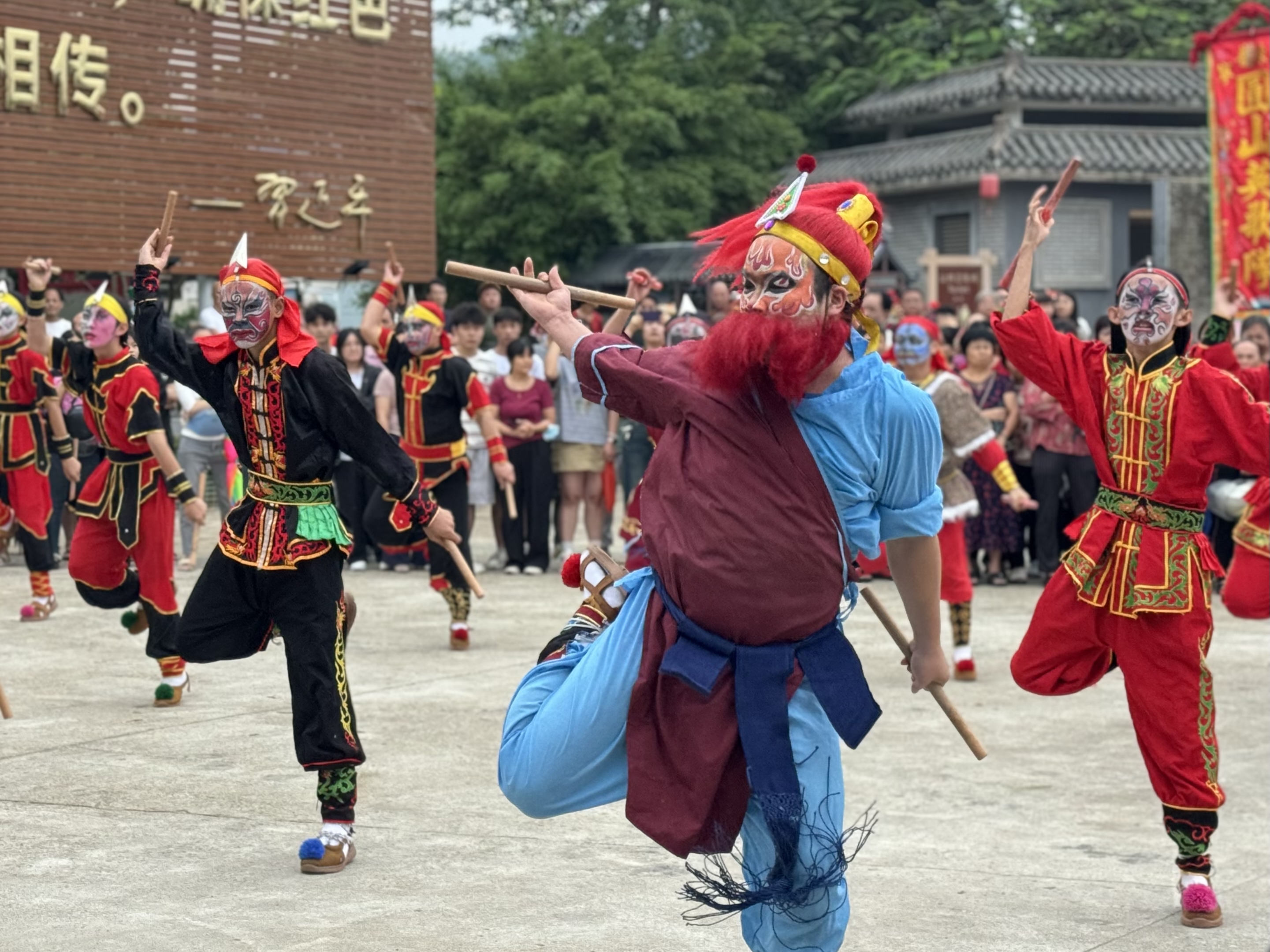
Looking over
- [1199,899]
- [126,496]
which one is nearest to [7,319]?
[126,496]

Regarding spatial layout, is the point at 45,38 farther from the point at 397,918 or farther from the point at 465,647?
the point at 397,918

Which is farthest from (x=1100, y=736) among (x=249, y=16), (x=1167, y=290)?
(x=249, y=16)

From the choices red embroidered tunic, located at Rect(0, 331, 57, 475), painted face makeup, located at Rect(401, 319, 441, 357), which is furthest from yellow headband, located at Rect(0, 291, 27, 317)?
painted face makeup, located at Rect(401, 319, 441, 357)

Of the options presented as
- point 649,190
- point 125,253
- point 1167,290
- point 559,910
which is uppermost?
point 649,190

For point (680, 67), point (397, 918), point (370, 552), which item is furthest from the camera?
point (680, 67)

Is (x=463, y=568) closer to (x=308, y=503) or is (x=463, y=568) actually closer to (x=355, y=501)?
(x=308, y=503)

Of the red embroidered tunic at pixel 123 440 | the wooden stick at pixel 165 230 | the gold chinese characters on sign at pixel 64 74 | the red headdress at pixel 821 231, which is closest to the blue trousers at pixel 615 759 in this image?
the red headdress at pixel 821 231

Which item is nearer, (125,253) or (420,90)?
(125,253)

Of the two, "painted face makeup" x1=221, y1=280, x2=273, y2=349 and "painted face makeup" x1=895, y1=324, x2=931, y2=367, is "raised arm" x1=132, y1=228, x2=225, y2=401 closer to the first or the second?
"painted face makeup" x1=221, y1=280, x2=273, y2=349

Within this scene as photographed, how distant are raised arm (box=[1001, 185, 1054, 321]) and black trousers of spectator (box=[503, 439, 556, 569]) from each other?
7496 mm

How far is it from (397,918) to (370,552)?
28.8ft

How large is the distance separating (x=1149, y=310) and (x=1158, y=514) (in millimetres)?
637

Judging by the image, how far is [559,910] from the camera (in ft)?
16.5

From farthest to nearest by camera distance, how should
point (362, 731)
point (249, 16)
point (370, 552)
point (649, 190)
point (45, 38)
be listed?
point (649, 190) → point (249, 16) → point (45, 38) → point (370, 552) → point (362, 731)
